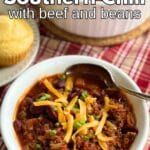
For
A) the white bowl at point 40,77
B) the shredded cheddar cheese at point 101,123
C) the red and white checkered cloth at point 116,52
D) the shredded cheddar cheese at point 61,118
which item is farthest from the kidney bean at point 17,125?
the red and white checkered cloth at point 116,52

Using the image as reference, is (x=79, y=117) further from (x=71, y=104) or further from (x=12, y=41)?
(x=12, y=41)

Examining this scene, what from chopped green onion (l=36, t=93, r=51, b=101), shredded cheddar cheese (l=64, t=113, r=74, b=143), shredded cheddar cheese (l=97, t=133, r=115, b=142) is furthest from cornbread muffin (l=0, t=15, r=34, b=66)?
shredded cheddar cheese (l=97, t=133, r=115, b=142)

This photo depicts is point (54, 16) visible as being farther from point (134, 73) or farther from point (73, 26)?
point (134, 73)

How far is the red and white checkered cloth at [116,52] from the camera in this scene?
1792mm

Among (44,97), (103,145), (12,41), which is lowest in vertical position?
(103,145)

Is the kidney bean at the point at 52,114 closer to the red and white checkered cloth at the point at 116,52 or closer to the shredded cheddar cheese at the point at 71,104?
the shredded cheddar cheese at the point at 71,104

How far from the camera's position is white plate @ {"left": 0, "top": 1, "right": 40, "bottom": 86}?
1.65m

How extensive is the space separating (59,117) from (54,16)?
0.46 m

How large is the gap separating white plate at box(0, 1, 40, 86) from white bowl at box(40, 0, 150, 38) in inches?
3.5

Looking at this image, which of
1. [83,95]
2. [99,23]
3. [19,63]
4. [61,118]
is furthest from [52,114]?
[99,23]

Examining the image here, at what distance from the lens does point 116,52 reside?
184 centimetres

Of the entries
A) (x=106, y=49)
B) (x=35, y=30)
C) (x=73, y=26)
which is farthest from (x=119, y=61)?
(x=35, y=30)

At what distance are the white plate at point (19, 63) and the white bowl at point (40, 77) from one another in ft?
0.29

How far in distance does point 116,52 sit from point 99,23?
0.18 metres
